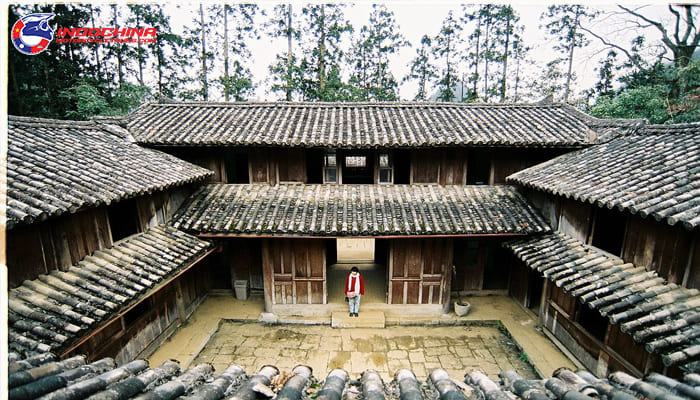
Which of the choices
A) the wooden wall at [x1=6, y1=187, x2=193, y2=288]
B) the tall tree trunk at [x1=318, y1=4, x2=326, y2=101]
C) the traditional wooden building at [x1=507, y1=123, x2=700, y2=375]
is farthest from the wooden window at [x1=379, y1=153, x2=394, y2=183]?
the tall tree trunk at [x1=318, y1=4, x2=326, y2=101]

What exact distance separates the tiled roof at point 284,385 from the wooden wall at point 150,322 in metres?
3.36

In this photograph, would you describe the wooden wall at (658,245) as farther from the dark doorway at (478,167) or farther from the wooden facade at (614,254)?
the dark doorway at (478,167)

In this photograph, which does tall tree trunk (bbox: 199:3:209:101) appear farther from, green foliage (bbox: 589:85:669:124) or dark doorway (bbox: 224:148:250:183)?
green foliage (bbox: 589:85:669:124)

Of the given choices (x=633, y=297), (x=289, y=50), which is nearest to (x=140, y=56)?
(x=289, y=50)

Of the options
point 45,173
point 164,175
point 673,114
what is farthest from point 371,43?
point 45,173

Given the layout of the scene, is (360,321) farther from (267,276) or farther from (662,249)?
(662,249)

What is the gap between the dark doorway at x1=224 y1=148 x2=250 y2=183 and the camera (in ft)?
39.3

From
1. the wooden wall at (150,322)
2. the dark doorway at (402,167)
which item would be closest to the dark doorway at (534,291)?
the dark doorway at (402,167)

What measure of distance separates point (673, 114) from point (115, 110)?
32.8 metres

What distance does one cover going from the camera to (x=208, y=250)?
9.45m

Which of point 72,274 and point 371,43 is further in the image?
point 371,43

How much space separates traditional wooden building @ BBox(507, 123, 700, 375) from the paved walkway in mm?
1204

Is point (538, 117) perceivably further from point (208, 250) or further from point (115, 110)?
point (115, 110)

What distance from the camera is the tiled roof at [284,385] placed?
8.64 feet
